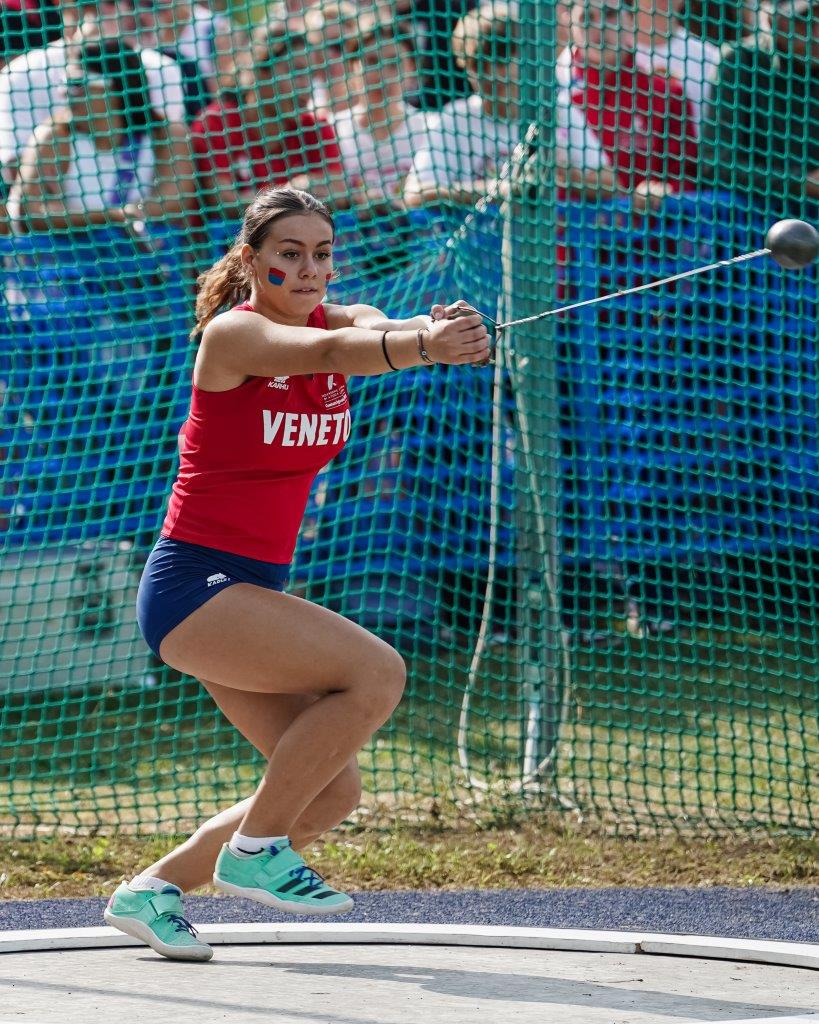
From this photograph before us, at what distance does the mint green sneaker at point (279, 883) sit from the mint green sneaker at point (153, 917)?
11.9 inches

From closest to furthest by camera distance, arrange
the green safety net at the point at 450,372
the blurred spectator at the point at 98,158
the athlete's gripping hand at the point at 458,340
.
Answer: the athlete's gripping hand at the point at 458,340
the green safety net at the point at 450,372
the blurred spectator at the point at 98,158

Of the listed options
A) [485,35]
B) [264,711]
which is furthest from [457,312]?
[485,35]

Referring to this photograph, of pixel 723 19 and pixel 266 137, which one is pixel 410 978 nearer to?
pixel 266 137

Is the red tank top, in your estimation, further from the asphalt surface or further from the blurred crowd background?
the blurred crowd background

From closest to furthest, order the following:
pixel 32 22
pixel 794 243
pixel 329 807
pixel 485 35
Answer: pixel 794 243, pixel 329 807, pixel 485 35, pixel 32 22

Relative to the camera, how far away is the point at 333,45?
6.46 m

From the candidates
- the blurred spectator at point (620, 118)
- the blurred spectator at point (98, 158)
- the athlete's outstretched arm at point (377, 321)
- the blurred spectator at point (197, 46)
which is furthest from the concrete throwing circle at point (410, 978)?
the blurred spectator at point (197, 46)

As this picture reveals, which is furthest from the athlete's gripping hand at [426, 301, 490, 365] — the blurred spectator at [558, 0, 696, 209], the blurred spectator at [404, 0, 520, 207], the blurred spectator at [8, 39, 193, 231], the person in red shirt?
the blurred spectator at [8, 39, 193, 231]

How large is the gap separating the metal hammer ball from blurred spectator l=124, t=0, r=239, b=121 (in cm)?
352

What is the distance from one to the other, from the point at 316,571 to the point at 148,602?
143 inches

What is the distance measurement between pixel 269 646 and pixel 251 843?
48 centimetres

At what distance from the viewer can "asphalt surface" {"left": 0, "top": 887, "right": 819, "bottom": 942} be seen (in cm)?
423

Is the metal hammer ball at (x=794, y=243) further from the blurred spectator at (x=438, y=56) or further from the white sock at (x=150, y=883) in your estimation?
the blurred spectator at (x=438, y=56)

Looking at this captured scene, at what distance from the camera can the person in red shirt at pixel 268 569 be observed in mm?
3340
